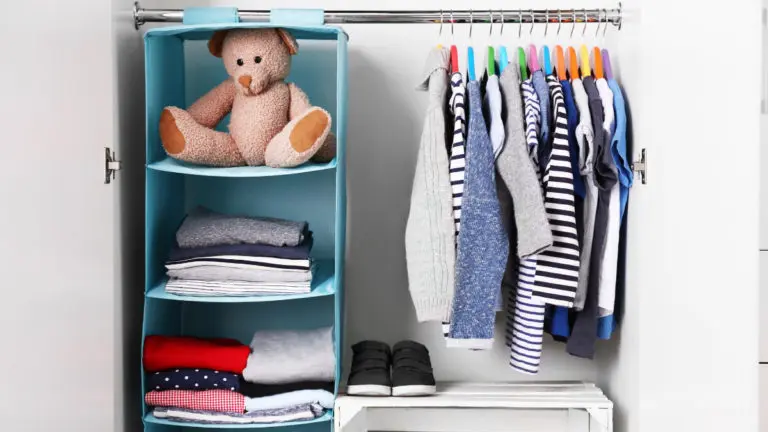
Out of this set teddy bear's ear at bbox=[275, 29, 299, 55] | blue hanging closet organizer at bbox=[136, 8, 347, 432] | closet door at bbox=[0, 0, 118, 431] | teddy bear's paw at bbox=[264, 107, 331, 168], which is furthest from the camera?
A: blue hanging closet organizer at bbox=[136, 8, 347, 432]

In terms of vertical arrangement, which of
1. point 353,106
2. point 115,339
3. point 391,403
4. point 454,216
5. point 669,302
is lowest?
point 391,403

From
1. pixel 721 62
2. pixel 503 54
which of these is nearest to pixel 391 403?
pixel 503 54

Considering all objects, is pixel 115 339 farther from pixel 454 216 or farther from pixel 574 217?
pixel 574 217

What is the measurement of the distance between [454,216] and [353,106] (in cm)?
60

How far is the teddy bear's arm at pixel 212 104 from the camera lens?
7.40ft

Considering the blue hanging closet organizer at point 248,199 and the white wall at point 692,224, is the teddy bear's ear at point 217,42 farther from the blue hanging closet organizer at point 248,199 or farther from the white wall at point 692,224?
the white wall at point 692,224

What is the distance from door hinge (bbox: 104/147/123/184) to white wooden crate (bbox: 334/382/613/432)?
748 millimetres

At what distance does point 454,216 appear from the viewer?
2035 mm

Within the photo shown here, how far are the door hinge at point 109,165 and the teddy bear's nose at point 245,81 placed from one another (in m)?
0.37

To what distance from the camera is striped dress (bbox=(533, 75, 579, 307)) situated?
203 cm

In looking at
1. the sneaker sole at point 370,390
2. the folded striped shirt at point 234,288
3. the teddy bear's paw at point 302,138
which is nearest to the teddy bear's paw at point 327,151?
the teddy bear's paw at point 302,138

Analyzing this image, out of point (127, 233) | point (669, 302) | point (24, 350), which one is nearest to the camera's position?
point (24, 350)

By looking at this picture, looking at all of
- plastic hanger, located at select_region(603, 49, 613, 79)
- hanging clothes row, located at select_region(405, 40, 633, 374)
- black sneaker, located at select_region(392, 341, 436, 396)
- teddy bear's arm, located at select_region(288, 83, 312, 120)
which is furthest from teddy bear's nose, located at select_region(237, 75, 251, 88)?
plastic hanger, located at select_region(603, 49, 613, 79)

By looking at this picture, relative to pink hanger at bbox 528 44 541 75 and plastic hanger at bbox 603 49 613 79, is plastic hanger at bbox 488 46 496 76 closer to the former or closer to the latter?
pink hanger at bbox 528 44 541 75
